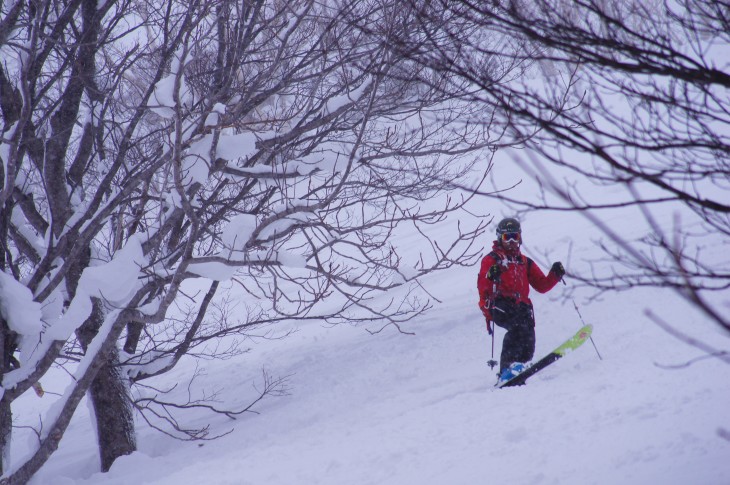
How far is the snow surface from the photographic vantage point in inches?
151

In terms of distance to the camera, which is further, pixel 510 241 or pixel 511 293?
pixel 511 293

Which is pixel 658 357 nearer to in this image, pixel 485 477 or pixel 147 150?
pixel 485 477

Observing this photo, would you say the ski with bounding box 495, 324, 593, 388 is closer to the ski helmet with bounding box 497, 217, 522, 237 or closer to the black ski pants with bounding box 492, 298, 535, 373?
the black ski pants with bounding box 492, 298, 535, 373

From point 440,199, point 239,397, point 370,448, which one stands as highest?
point 440,199

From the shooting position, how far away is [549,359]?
247 inches

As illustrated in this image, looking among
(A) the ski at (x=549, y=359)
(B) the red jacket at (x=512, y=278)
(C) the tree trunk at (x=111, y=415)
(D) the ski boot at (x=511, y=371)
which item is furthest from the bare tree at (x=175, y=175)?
(A) the ski at (x=549, y=359)

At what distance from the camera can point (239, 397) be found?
875cm

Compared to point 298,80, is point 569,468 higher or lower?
lower

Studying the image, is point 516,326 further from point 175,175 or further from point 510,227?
point 175,175

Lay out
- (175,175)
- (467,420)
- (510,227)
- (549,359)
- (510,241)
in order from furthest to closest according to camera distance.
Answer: (549,359) → (510,241) → (510,227) → (467,420) → (175,175)

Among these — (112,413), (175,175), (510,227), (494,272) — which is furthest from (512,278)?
(112,413)

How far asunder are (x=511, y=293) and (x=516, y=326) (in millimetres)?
364

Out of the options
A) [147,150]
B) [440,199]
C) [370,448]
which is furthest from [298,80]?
[440,199]

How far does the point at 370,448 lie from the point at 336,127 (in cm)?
342
